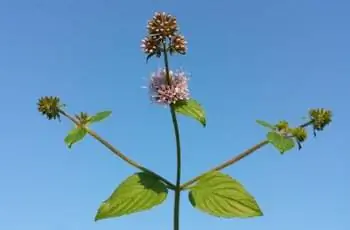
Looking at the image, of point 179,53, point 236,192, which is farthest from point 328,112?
point 179,53

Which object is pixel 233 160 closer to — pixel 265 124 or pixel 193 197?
pixel 193 197

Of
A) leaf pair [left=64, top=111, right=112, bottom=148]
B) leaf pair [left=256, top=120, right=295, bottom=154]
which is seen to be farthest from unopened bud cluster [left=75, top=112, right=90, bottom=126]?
leaf pair [left=256, top=120, right=295, bottom=154]

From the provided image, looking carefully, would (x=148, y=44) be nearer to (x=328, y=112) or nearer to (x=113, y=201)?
(x=113, y=201)

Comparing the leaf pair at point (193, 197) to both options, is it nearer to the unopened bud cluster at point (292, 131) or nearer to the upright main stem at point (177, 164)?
the upright main stem at point (177, 164)

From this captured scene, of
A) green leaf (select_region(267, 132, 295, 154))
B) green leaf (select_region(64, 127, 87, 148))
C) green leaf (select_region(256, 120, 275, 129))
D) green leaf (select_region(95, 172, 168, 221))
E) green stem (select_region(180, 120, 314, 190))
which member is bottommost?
green leaf (select_region(95, 172, 168, 221))

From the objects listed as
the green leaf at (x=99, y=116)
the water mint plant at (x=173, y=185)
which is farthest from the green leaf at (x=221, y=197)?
the green leaf at (x=99, y=116)

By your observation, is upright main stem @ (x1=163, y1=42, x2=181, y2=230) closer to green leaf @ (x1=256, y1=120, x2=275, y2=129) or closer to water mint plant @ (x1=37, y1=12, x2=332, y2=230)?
water mint plant @ (x1=37, y1=12, x2=332, y2=230)
